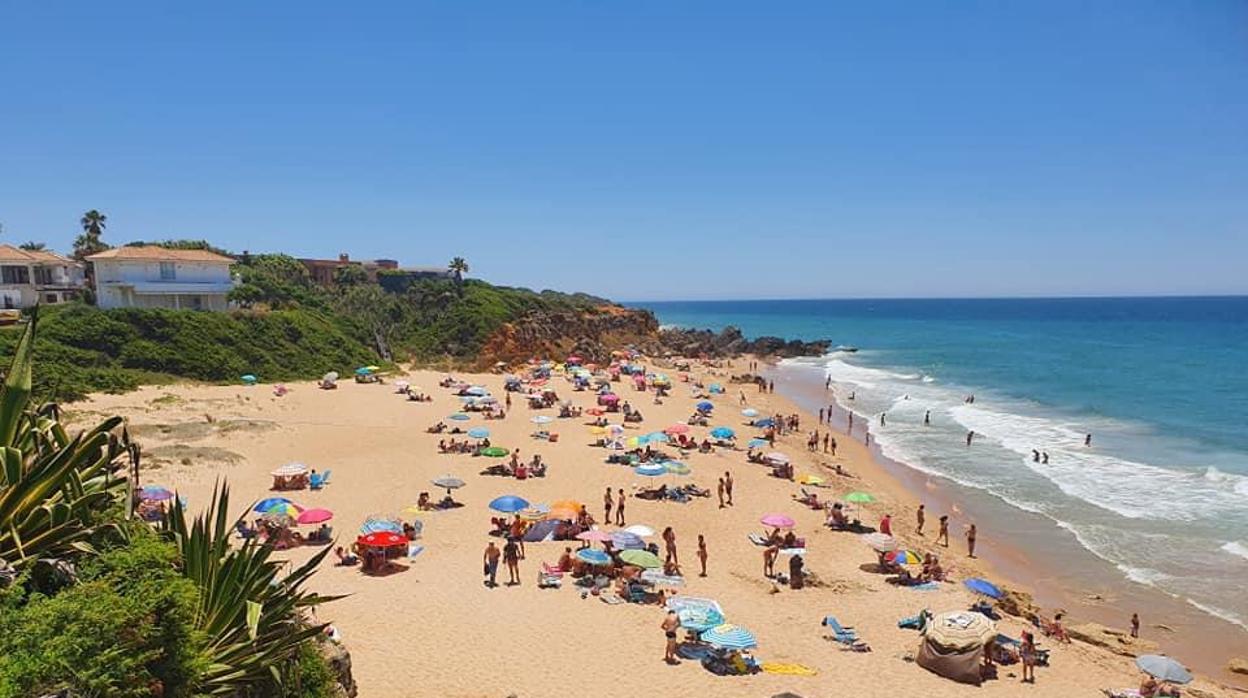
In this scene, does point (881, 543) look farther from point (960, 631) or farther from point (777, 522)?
point (960, 631)

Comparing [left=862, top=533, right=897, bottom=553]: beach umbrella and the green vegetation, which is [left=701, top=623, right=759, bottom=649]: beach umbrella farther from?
the green vegetation

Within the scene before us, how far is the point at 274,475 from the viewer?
2016cm

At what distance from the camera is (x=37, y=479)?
16.0 feet

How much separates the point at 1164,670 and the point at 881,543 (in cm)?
625

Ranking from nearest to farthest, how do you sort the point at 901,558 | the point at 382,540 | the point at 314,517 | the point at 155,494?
the point at 382,540 → the point at 314,517 → the point at 155,494 → the point at 901,558

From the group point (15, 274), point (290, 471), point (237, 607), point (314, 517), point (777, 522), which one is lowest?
point (777, 522)

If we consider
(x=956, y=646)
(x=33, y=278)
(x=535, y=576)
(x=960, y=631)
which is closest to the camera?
(x=956, y=646)

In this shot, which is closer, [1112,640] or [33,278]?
[1112,640]

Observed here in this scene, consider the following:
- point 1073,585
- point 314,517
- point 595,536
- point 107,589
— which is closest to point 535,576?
point 595,536

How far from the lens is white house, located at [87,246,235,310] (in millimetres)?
40156

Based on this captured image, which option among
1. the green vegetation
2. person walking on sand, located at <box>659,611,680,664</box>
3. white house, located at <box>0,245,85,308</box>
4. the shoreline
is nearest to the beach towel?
person walking on sand, located at <box>659,611,680,664</box>

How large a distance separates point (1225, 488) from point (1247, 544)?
20.8 ft

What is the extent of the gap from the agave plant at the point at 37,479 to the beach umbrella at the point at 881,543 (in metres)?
16.0

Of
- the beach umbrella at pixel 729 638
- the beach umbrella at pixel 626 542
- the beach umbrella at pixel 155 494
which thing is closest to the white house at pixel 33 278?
the beach umbrella at pixel 155 494
